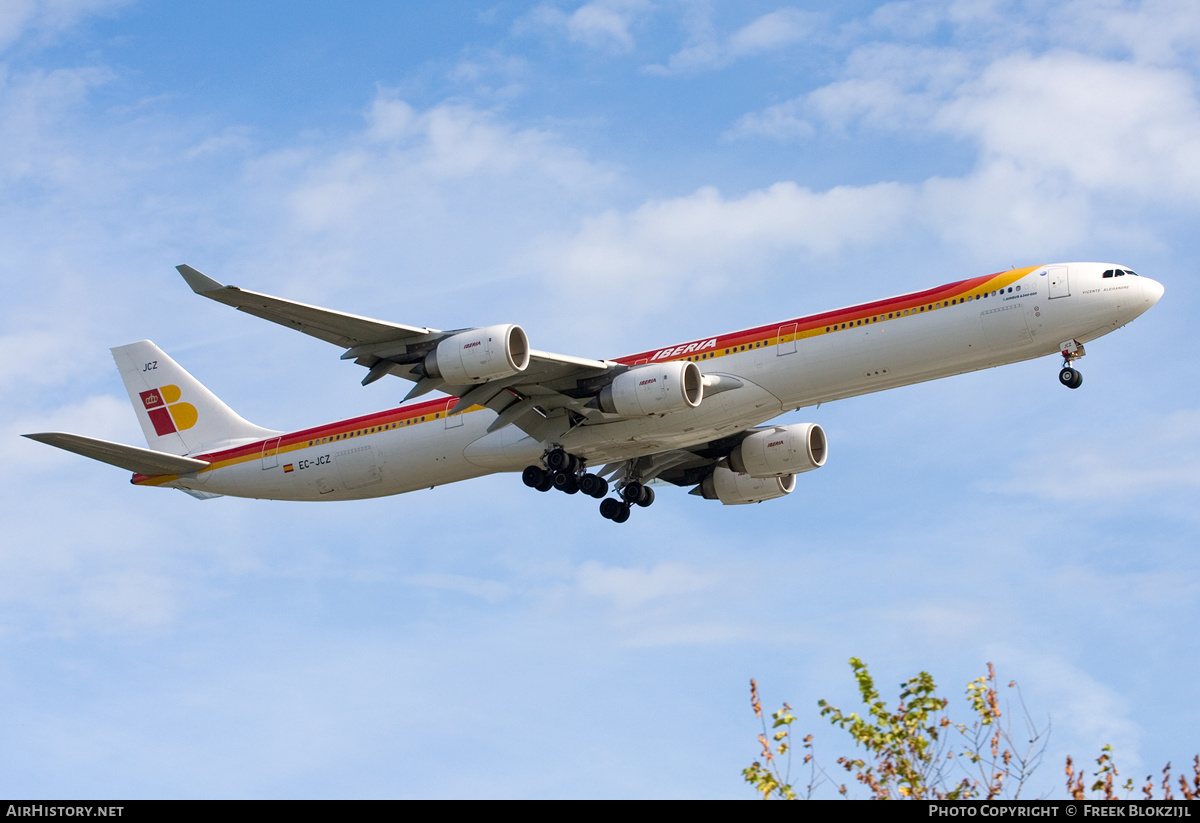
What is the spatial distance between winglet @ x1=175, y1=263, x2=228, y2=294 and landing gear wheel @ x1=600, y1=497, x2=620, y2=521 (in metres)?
16.8

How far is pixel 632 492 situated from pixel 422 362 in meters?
11.3

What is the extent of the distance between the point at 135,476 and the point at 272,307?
1563cm

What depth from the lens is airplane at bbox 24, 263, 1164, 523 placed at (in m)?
34.2

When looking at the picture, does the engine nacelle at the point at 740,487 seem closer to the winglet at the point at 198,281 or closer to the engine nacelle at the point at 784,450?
the engine nacelle at the point at 784,450

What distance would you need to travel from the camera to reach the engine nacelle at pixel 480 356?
34.1m

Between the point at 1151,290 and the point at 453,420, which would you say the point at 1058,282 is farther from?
the point at 453,420

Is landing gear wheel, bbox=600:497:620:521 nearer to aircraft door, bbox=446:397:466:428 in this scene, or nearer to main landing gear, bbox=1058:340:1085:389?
aircraft door, bbox=446:397:466:428

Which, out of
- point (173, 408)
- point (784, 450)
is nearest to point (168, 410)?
point (173, 408)

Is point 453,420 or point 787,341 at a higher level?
point 787,341

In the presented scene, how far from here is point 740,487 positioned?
44.8 m
